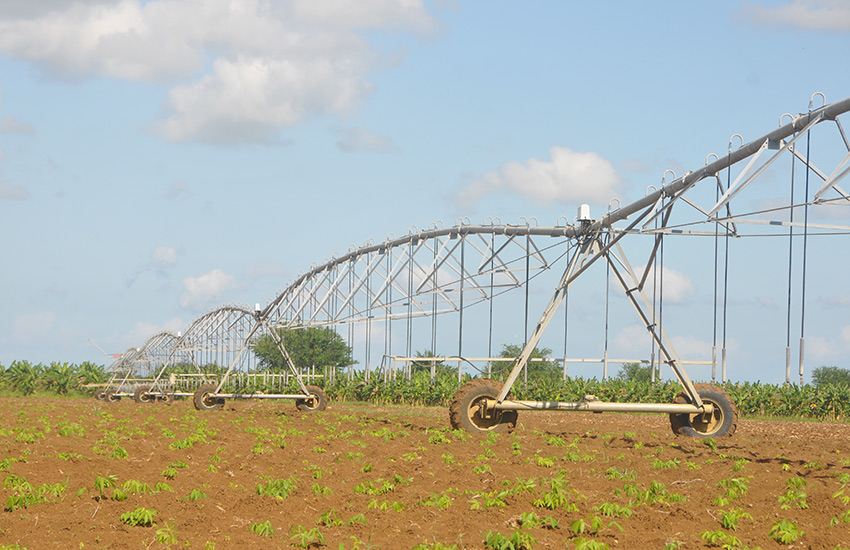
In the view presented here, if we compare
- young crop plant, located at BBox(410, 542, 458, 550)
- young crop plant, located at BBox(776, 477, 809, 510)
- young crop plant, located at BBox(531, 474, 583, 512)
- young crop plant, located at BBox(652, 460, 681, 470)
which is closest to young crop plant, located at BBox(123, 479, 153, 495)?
young crop plant, located at BBox(410, 542, 458, 550)

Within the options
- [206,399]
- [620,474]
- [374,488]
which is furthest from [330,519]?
[206,399]

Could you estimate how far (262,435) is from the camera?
17.1 m

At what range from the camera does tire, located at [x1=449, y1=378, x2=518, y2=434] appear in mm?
16297

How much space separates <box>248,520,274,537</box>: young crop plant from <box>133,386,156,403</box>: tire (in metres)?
27.8

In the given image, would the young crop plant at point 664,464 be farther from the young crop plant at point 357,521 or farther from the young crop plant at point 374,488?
the young crop plant at point 357,521

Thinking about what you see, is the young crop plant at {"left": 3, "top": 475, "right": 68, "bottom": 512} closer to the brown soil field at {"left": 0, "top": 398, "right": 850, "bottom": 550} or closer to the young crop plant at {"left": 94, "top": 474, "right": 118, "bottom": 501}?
the brown soil field at {"left": 0, "top": 398, "right": 850, "bottom": 550}

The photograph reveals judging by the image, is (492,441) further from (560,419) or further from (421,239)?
(421,239)

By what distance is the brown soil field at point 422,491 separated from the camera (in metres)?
8.23

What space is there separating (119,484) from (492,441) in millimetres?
6617

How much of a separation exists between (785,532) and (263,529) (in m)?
4.80

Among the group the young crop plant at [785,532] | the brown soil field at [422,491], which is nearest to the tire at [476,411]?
the brown soil field at [422,491]

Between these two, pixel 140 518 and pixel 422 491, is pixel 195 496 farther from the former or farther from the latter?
pixel 422 491

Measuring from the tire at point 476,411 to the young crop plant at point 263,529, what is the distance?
8.02 m

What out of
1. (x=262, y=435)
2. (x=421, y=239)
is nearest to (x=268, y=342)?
(x=421, y=239)
